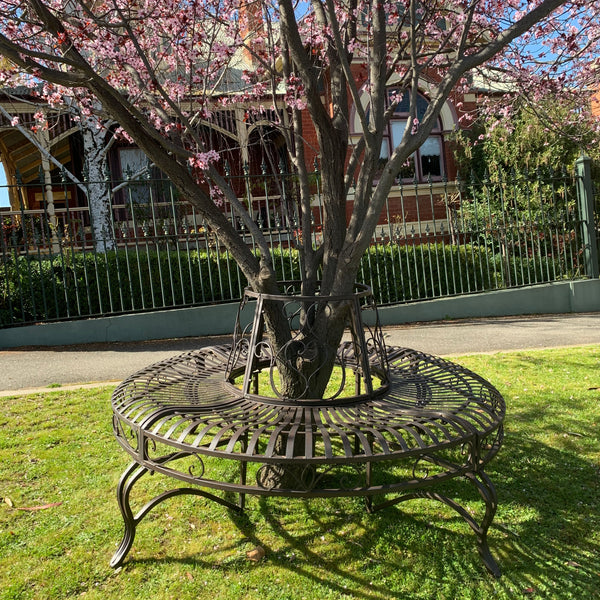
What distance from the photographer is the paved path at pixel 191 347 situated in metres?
5.84

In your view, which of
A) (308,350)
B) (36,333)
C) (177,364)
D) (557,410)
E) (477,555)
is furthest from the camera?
(36,333)

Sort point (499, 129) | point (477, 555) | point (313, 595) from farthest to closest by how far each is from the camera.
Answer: point (499, 129), point (477, 555), point (313, 595)

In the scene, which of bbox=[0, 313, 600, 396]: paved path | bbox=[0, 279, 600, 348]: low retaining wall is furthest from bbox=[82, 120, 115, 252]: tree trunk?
bbox=[0, 313, 600, 396]: paved path

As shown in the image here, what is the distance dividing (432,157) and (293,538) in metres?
15.1

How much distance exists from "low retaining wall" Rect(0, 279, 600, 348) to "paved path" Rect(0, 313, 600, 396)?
213 millimetres

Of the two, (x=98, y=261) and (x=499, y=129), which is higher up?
(x=499, y=129)

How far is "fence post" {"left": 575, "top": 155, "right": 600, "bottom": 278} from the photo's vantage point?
33.3ft

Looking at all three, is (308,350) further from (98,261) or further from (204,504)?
(98,261)

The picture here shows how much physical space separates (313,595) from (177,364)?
5.42 feet

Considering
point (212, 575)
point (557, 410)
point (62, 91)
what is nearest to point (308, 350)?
point (212, 575)

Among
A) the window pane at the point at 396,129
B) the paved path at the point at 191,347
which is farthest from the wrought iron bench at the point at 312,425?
the window pane at the point at 396,129

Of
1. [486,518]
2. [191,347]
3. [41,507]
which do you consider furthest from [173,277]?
[486,518]

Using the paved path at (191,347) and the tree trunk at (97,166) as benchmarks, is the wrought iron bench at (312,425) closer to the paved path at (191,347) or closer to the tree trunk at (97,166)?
the paved path at (191,347)

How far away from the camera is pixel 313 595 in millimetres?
2379
